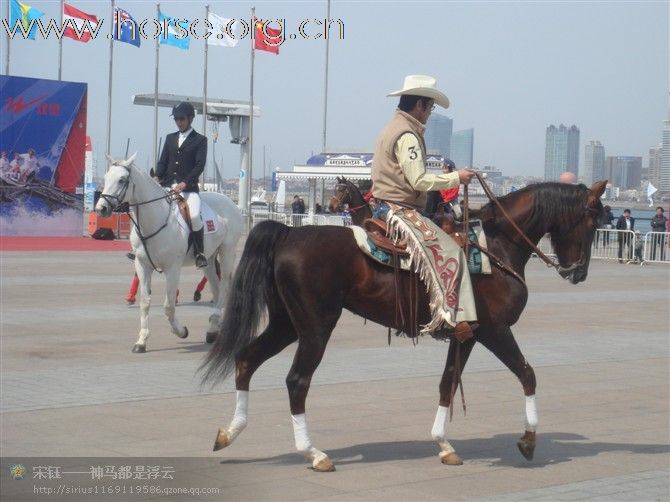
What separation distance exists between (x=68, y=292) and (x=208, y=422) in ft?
36.3

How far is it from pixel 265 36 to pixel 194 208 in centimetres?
3218

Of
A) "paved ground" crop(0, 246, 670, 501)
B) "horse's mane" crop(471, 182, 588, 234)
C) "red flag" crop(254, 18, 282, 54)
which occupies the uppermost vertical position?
"red flag" crop(254, 18, 282, 54)

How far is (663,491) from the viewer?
688 centimetres

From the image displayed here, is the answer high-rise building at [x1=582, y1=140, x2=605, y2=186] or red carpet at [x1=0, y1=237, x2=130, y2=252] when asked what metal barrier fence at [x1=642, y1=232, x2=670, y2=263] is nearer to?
red carpet at [x1=0, y1=237, x2=130, y2=252]

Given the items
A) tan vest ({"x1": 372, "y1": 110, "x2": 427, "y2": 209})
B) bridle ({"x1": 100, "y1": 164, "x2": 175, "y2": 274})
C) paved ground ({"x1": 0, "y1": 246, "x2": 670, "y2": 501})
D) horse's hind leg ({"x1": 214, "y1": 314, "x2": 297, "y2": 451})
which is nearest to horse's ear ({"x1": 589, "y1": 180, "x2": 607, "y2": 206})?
tan vest ({"x1": 372, "y1": 110, "x2": 427, "y2": 209})

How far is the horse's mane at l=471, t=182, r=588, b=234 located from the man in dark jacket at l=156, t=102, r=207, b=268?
6.12 m

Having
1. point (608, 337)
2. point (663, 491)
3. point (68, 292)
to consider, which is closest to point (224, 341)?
point (663, 491)

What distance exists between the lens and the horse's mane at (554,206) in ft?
26.0

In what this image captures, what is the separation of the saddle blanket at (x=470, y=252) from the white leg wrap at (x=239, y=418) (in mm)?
1296

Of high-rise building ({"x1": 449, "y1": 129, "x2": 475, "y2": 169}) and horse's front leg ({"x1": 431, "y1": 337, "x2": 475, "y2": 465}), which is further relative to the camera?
high-rise building ({"x1": 449, "y1": 129, "x2": 475, "y2": 169})

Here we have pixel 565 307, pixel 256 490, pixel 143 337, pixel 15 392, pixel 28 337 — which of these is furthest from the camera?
pixel 565 307

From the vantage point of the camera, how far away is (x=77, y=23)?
4472 centimetres

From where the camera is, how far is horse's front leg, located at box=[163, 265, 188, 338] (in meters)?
12.8

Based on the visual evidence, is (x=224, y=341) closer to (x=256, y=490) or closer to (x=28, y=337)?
(x=256, y=490)
